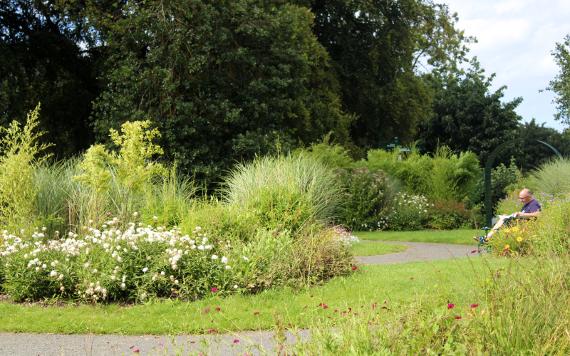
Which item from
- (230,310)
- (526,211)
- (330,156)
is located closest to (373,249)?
(526,211)

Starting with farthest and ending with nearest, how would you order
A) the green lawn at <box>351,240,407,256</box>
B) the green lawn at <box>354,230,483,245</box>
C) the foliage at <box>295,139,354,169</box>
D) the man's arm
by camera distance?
1. the foliage at <box>295,139,354,169</box>
2. the green lawn at <box>354,230,483,245</box>
3. the green lawn at <box>351,240,407,256</box>
4. the man's arm

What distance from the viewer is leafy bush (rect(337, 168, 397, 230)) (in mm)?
21141

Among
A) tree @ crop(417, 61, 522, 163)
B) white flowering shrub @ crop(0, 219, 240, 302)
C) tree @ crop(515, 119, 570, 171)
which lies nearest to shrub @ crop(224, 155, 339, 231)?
white flowering shrub @ crop(0, 219, 240, 302)

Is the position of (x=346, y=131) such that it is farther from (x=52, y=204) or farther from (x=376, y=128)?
(x=52, y=204)

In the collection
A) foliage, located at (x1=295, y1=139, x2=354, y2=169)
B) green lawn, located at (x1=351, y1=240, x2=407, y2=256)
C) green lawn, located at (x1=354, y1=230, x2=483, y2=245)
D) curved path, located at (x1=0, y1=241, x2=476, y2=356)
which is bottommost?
curved path, located at (x1=0, y1=241, x2=476, y2=356)

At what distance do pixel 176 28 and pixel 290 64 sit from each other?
3.94 m

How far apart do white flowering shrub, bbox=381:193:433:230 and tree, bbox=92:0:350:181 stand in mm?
4058

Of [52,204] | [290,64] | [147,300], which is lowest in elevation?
[147,300]

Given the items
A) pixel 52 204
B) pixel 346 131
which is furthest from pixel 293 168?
pixel 346 131

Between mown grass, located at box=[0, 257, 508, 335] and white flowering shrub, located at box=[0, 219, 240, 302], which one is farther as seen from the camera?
white flowering shrub, located at box=[0, 219, 240, 302]

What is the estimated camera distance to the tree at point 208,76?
818 inches

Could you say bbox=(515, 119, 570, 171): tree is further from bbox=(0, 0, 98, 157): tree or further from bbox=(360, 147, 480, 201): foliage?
bbox=(0, 0, 98, 157): tree

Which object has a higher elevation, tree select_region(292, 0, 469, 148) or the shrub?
tree select_region(292, 0, 469, 148)

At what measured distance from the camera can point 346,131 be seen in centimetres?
2620
